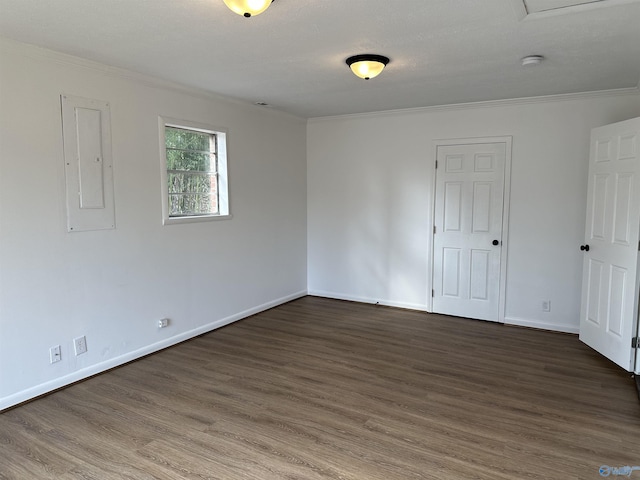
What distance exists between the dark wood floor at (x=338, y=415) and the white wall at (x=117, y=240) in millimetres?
350

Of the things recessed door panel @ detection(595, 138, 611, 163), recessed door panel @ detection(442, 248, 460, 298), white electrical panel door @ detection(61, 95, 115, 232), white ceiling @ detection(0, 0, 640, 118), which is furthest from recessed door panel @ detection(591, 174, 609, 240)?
white electrical panel door @ detection(61, 95, 115, 232)

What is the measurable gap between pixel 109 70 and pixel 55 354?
2.28 metres

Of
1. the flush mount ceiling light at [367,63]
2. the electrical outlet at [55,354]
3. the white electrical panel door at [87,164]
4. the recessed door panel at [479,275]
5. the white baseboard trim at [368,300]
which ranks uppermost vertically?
the flush mount ceiling light at [367,63]

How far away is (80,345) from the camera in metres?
3.39

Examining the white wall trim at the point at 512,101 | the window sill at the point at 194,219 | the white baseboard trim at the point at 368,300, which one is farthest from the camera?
the white baseboard trim at the point at 368,300

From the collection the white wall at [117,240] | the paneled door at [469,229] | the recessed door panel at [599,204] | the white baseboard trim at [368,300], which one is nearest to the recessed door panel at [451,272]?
the paneled door at [469,229]

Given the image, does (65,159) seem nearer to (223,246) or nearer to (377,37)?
(223,246)

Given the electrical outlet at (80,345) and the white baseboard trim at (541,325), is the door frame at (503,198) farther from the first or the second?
the electrical outlet at (80,345)

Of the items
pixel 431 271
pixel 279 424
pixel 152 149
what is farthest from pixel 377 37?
pixel 431 271

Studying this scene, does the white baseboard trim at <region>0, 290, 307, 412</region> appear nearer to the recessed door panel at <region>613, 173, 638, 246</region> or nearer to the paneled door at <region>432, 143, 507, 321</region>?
the paneled door at <region>432, 143, 507, 321</region>

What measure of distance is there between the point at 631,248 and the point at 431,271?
2197 mm

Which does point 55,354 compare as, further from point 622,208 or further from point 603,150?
point 603,150

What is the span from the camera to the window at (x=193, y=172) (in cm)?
415

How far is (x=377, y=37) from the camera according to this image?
9.23 feet
